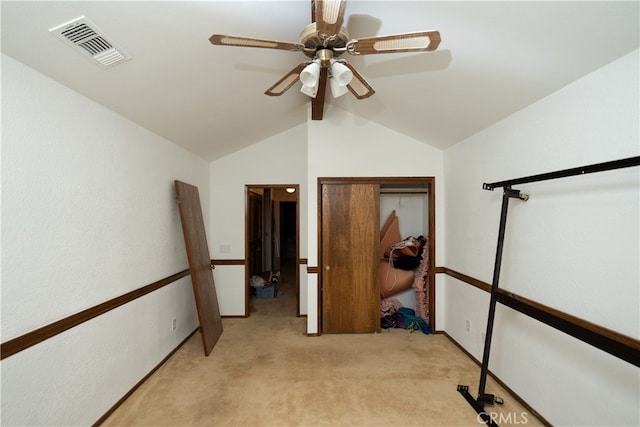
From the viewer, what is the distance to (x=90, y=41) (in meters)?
1.44

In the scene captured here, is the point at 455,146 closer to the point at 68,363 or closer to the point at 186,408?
the point at 186,408

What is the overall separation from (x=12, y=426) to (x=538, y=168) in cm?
341

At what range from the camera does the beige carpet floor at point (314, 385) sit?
1958 mm

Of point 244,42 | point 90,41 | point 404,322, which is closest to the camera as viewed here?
point 244,42

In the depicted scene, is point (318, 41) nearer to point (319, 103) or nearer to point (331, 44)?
point (331, 44)

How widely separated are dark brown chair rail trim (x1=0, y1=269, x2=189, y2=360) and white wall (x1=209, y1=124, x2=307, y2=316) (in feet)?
4.97

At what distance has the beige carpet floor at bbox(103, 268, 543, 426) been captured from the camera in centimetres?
196

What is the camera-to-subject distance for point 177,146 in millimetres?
3061

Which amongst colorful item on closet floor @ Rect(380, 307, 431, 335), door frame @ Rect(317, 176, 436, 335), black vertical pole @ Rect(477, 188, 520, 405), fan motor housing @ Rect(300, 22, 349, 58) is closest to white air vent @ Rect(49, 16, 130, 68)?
fan motor housing @ Rect(300, 22, 349, 58)

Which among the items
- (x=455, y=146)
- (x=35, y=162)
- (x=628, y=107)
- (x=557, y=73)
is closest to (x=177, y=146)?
(x=35, y=162)

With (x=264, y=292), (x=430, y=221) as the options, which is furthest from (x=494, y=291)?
(x=264, y=292)

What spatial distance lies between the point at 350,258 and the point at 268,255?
3693 mm

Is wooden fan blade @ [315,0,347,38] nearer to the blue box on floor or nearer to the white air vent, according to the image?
the white air vent

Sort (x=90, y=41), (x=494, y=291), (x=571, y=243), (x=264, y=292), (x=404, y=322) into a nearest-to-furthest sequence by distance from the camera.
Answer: (x=90, y=41)
(x=571, y=243)
(x=494, y=291)
(x=404, y=322)
(x=264, y=292)
